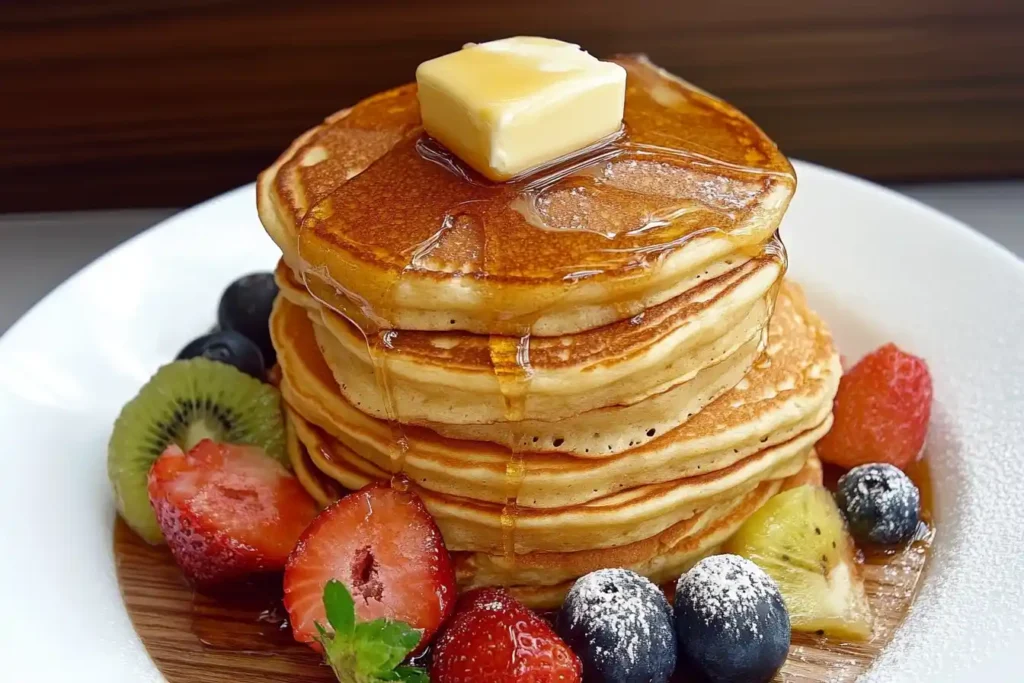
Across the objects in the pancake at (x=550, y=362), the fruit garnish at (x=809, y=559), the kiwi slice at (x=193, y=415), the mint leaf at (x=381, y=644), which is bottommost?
the fruit garnish at (x=809, y=559)

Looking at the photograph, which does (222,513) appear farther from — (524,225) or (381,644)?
(524,225)

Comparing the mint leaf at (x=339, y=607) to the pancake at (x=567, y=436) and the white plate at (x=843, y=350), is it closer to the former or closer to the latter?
the pancake at (x=567, y=436)

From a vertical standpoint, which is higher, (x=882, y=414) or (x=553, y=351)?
(x=553, y=351)

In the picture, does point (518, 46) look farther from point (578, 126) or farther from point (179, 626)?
point (179, 626)

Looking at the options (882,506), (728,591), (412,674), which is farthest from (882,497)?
(412,674)

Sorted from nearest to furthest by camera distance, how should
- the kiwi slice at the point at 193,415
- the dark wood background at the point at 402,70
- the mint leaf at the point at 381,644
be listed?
the mint leaf at the point at 381,644
the kiwi slice at the point at 193,415
the dark wood background at the point at 402,70

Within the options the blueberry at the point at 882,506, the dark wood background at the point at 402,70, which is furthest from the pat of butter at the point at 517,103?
the dark wood background at the point at 402,70

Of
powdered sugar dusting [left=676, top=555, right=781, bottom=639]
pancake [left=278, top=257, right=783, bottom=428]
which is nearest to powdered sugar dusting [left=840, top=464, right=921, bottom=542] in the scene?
powdered sugar dusting [left=676, top=555, right=781, bottom=639]

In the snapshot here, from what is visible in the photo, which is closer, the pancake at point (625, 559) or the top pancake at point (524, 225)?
the top pancake at point (524, 225)
